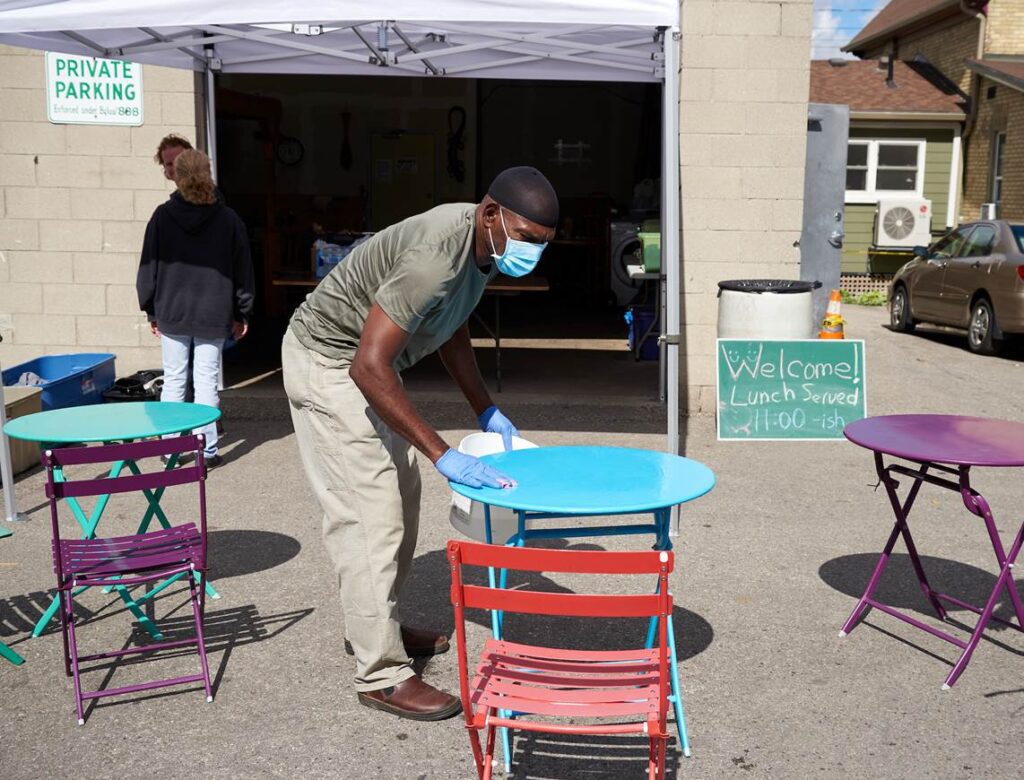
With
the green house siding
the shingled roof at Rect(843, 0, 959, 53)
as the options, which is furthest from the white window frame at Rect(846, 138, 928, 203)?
the shingled roof at Rect(843, 0, 959, 53)

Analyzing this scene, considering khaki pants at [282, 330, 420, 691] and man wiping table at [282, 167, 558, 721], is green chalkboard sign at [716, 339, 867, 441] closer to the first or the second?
man wiping table at [282, 167, 558, 721]

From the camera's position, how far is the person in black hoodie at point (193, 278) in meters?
6.64

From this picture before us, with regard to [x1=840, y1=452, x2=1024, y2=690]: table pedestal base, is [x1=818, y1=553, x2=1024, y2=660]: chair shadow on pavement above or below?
below

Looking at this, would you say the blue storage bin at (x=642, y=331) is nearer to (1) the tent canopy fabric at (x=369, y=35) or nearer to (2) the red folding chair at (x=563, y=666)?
(1) the tent canopy fabric at (x=369, y=35)

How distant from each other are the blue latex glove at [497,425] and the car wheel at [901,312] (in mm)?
12066

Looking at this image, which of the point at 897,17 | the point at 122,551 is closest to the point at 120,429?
the point at 122,551

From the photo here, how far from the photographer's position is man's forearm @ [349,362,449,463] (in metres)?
3.34

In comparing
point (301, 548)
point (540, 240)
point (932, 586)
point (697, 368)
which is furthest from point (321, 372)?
point (697, 368)

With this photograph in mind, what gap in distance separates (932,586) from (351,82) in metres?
14.5

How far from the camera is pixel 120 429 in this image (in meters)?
4.45

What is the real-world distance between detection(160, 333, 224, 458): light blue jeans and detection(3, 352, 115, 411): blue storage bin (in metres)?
1.09

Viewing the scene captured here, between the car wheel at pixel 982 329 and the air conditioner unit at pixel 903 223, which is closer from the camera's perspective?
the car wheel at pixel 982 329

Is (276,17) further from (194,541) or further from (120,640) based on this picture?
(120,640)

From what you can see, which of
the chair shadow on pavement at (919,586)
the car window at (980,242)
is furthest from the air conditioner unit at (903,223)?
the chair shadow on pavement at (919,586)
